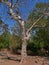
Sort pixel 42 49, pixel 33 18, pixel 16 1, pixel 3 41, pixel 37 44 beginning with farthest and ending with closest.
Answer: pixel 3 41, pixel 42 49, pixel 37 44, pixel 33 18, pixel 16 1

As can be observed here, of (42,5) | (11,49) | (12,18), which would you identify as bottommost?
(11,49)

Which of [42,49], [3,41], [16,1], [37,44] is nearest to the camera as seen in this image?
[16,1]

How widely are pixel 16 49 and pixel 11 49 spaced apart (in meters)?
1.42

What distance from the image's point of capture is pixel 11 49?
148 feet

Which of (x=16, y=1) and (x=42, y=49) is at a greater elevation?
(x=16, y=1)

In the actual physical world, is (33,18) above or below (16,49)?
above

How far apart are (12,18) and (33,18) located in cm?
356

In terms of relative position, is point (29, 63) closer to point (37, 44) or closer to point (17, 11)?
point (17, 11)

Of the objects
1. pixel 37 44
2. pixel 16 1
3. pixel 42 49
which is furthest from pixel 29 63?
pixel 42 49

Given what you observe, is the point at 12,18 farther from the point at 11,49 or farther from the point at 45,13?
the point at 11,49

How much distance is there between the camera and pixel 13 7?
1859 cm

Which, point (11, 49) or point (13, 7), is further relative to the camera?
point (11, 49)

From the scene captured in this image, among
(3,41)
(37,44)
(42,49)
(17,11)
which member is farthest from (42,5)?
(3,41)

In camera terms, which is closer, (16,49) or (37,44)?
(37,44)
